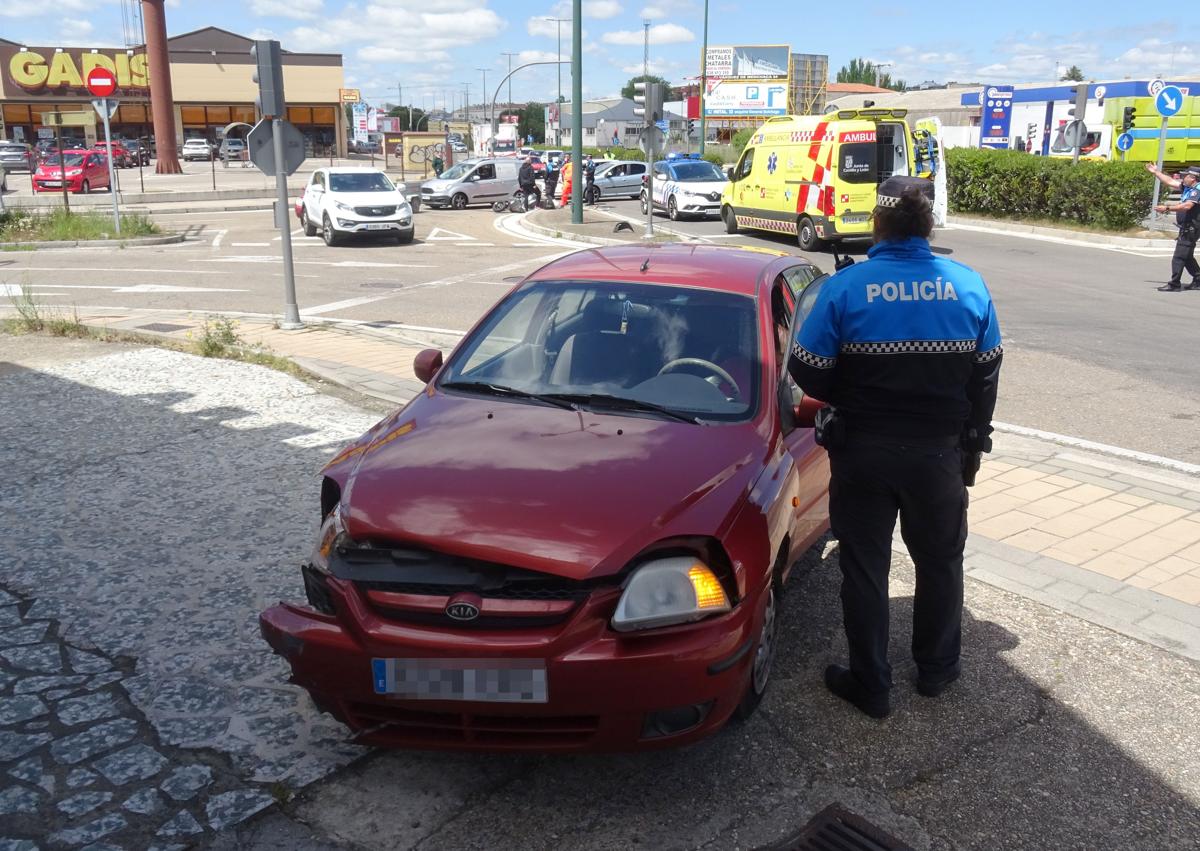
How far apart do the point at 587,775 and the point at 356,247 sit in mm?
20153

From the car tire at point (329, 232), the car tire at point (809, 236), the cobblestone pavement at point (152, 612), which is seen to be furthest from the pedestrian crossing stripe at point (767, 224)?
the cobblestone pavement at point (152, 612)

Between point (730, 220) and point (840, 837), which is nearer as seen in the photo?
point (840, 837)

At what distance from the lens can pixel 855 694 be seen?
A: 376 cm

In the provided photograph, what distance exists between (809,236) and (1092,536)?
50.9ft

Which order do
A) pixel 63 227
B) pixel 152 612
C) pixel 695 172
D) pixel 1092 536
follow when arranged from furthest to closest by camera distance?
pixel 695 172
pixel 63 227
pixel 1092 536
pixel 152 612

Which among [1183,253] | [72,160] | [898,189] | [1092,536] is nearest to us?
[898,189]

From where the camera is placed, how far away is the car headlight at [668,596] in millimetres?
2975

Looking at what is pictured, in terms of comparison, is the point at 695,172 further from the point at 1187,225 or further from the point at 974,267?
the point at 1187,225

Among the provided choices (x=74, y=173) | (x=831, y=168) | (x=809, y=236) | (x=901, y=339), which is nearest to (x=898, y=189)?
(x=901, y=339)

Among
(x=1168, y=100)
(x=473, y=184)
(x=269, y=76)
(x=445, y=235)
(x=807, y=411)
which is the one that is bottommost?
(x=445, y=235)

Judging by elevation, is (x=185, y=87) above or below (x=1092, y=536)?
above

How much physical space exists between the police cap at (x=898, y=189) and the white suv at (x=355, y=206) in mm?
19579

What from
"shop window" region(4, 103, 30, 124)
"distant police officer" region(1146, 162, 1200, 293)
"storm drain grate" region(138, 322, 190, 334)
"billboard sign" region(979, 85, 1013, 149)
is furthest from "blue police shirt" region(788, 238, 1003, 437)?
"shop window" region(4, 103, 30, 124)

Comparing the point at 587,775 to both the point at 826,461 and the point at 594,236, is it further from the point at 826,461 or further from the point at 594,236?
the point at 594,236
